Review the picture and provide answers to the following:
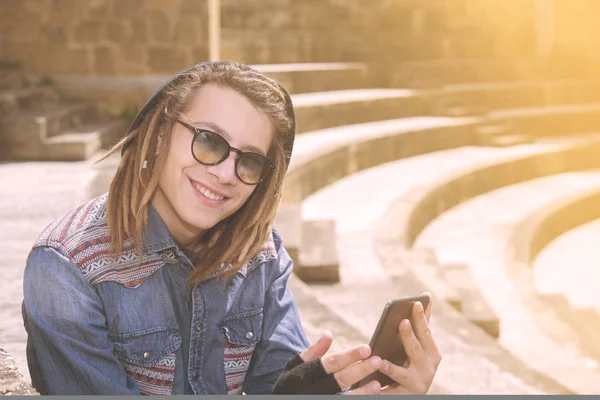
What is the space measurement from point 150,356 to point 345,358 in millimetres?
377

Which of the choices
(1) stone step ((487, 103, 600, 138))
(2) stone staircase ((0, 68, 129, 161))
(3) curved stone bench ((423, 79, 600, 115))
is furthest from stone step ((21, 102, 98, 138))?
(1) stone step ((487, 103, 600, 138))

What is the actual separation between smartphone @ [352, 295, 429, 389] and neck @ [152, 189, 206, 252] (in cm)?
45

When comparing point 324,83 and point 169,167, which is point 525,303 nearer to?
point 169,167

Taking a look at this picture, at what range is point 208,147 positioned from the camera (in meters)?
1.53

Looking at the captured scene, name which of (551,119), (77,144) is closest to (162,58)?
(77,144)

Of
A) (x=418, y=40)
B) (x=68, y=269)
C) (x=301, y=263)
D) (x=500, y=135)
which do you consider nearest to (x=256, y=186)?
(x=68, y=269)

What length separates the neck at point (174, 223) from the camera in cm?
161

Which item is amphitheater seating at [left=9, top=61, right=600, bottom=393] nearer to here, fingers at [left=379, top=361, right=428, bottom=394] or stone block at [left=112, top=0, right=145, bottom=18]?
stone block at [left=112, top=0, right=145, bottom=18]

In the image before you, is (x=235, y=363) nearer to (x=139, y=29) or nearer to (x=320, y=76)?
(x=139, y=29)

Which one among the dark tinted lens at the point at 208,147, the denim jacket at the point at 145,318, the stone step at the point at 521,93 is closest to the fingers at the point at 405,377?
the denim jacket at the point at 145,318

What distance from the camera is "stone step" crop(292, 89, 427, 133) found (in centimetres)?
789

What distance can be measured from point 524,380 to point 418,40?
935 cm

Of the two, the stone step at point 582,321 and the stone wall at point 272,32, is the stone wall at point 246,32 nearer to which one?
the stone wall at point 272,32

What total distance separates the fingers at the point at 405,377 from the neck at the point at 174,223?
492 millimetres
